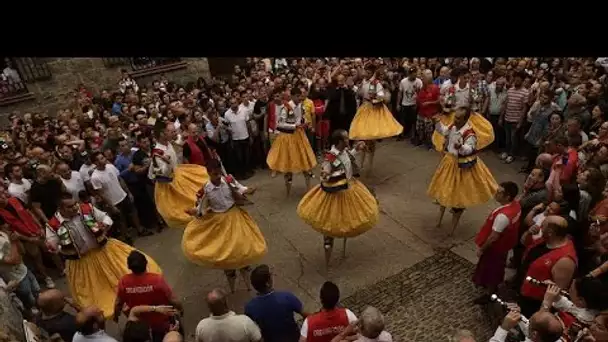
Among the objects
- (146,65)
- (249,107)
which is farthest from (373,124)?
(146,65)

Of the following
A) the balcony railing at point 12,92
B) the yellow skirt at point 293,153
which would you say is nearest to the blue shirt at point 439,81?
the yellow skirt at point 293,153

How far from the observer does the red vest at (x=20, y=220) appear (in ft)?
20.5

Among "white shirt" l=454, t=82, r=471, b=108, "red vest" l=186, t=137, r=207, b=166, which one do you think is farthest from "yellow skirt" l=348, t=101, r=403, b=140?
"red vest" l=186, t=137, r=207, b=166

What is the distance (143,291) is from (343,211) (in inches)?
102

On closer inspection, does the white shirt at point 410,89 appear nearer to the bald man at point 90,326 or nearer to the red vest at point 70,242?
the red vest at point 70,242

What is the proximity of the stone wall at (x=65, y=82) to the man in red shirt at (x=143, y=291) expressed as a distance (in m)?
10.5

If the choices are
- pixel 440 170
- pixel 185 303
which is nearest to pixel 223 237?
pixel 185 303

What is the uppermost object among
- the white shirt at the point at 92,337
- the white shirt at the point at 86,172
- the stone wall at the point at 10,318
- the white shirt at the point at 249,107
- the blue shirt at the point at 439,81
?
the blue shirt at the point at 439,81

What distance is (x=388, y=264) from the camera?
703cm

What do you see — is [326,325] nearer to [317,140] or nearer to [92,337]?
[92,337]

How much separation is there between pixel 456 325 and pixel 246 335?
2.75 metres

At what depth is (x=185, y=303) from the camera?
6.67 m
